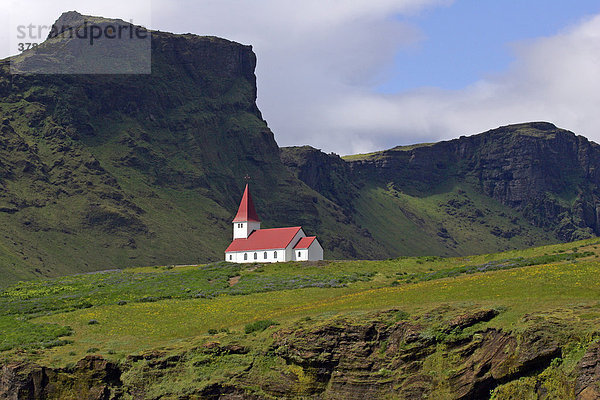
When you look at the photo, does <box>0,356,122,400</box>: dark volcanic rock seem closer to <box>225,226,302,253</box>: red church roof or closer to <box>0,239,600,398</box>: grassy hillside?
<box>0,239,600,398</box>: grassy hillside

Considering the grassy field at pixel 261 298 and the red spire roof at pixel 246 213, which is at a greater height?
the red spire roof at pixel 246 213

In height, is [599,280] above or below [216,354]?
above

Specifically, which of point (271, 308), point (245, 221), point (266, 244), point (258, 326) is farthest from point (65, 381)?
point (245, 221)

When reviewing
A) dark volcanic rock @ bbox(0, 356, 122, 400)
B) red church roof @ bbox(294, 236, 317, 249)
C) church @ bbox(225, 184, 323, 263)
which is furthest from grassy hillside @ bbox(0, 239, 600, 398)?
church @ bbox(225, 184, 323, 263)

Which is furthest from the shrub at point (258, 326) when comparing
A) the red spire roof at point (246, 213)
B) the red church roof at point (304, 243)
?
the red spire roof at point (246, 213)

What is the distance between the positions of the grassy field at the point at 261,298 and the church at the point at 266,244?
34.2ft

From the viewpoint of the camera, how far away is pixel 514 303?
130ft

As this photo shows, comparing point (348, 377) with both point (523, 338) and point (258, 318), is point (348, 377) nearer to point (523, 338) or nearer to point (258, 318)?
point (523, 338)

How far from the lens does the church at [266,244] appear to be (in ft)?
349

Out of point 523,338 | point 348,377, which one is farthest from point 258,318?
point 523,338

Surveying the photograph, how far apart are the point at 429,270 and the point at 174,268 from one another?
1641 inches

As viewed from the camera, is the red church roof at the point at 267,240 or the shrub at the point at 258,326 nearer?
the shrub at the point at 258,326

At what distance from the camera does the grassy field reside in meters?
43.8

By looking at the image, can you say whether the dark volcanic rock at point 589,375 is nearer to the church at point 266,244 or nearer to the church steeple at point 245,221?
the church at point 266,244
